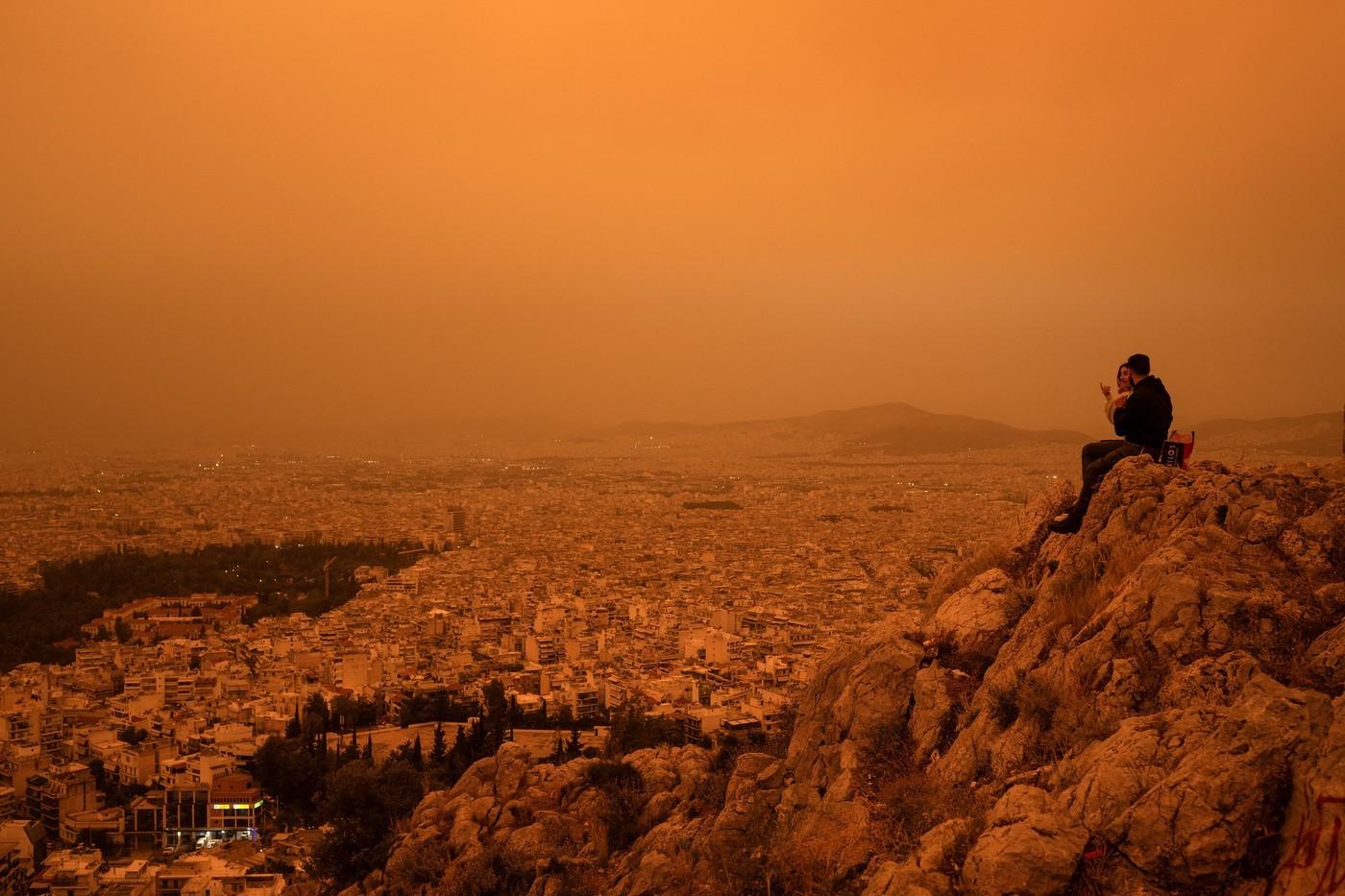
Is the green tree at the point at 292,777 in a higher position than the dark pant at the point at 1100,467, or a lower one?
lower

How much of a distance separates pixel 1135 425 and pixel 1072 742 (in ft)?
10.9

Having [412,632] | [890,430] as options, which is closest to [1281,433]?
[412,632]

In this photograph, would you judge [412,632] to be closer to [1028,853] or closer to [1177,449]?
[1177,449]

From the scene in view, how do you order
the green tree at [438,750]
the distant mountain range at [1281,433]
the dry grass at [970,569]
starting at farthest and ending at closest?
the distant mountain range at [1281,433] → the green tree at [438,750] → the dry grass at [970,569]

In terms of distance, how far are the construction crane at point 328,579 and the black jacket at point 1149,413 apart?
35338 millimetres

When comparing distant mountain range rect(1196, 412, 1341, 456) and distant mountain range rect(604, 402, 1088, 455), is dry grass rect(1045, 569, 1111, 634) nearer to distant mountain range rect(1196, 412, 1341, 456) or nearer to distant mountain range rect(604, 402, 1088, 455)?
distant mountain range rect(1196, 412, 1341, 456)

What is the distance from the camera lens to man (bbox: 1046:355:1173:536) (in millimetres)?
7812

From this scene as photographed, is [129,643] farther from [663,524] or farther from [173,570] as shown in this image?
[663,524]

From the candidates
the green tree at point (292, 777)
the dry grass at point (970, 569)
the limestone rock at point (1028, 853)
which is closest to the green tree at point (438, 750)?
the green tree at point (292, 777)

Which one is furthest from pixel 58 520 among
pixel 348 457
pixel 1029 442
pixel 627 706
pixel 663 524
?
pixel 1029 442

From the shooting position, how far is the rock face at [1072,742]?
14.0ft

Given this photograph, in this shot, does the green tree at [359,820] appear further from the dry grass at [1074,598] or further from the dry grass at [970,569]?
the dry grass at [1074,598]

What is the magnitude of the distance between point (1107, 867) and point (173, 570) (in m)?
44.6

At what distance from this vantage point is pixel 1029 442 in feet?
322
